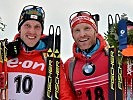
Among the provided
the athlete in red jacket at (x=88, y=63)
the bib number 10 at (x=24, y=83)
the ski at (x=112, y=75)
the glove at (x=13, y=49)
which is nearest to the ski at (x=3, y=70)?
the glove at (x=13, y=49)

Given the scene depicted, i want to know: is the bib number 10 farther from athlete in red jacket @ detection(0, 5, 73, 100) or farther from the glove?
the glove

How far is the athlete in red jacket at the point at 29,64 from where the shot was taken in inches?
396

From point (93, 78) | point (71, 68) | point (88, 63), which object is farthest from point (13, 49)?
point (93, 78)

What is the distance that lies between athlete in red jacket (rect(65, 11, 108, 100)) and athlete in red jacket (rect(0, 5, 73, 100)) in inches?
8.3

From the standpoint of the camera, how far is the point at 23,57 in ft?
33.8

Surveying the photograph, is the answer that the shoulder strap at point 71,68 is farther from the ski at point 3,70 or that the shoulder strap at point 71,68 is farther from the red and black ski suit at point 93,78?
the ski at point 3,70

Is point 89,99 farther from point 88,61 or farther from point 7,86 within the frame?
point 7,86

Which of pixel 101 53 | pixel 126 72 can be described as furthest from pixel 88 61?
pixel 126 72

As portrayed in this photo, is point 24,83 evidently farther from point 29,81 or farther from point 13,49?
point 13,49

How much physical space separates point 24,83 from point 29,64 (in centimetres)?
36

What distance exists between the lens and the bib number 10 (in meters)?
10.0

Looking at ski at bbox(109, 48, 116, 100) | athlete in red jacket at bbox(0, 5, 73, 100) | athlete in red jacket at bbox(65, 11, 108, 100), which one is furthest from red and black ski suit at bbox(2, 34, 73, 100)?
ski at bbox(109, 48, 116, 100)

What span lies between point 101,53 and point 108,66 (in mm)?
373

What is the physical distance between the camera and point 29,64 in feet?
33.5
